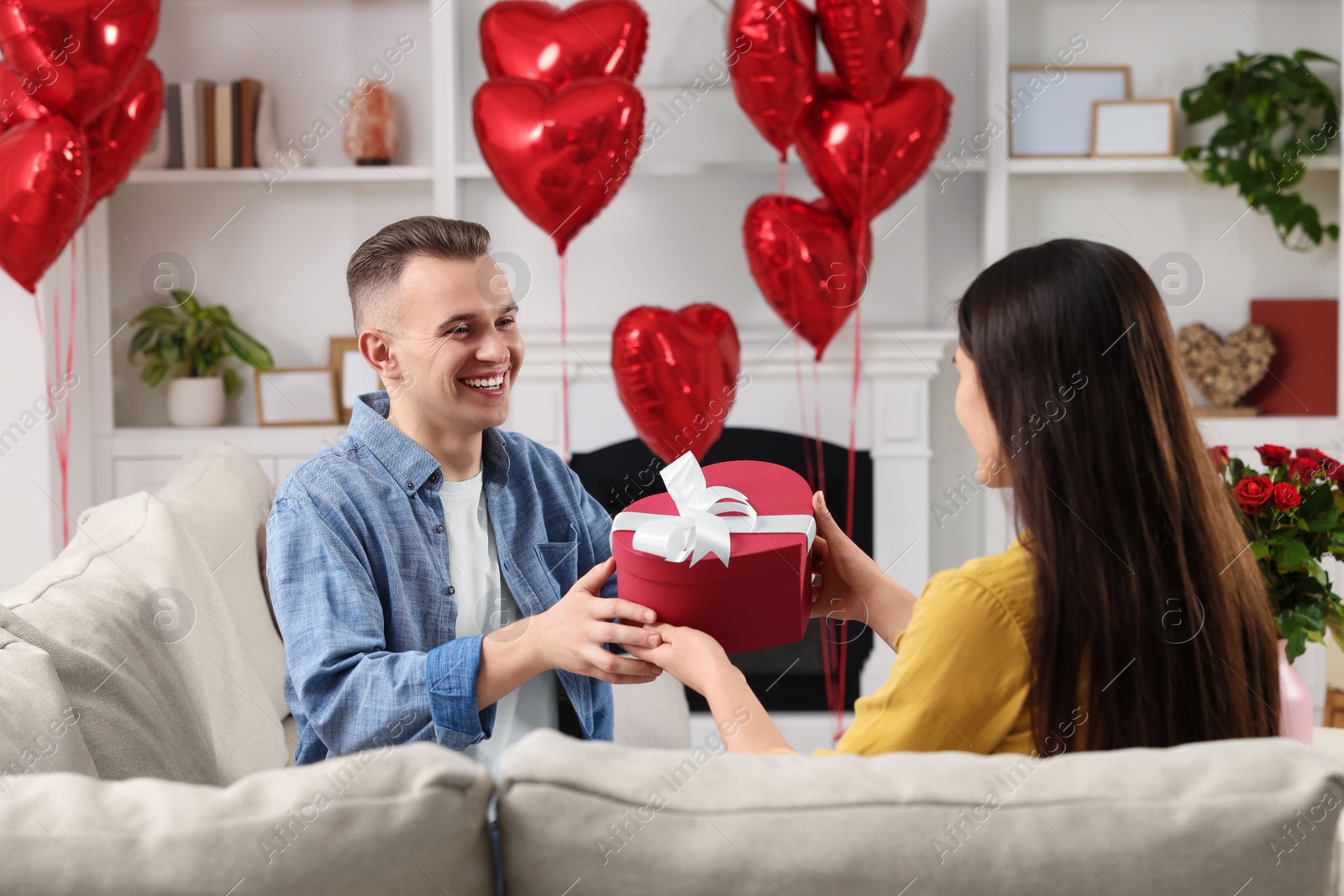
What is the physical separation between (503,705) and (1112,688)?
801 millimetres

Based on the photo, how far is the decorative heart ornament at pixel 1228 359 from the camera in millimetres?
3174

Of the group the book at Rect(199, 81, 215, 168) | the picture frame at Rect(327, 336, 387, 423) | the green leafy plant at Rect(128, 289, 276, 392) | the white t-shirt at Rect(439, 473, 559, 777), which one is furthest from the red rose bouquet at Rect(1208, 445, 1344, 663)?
the book at Rect(199, 81, 215, 168)

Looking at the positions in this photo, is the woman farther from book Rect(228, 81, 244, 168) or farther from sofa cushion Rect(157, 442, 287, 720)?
book Rect(228, 81, 244, 168)

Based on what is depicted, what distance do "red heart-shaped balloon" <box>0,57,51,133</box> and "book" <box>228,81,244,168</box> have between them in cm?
67

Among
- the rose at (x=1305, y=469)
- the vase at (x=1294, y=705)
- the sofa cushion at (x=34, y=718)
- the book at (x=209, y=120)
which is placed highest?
the book at (x=209, y=120)

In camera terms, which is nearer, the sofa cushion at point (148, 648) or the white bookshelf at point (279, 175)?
the sofa cushion at point (148, 648)

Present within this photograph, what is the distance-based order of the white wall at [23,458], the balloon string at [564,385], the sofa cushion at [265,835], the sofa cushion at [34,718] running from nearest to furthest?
the sofa cushion at [265,835] → the sofa cushion at [34,718] → the white wall at [23,458] → the balloon string at [564,385]

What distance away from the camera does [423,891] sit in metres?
0.74

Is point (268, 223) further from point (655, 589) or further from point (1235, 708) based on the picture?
point (1235, 708)

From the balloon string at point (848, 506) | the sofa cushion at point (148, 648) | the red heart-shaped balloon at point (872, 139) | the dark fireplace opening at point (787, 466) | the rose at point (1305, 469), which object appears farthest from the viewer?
the dark fireplace opening at point (787, 466)

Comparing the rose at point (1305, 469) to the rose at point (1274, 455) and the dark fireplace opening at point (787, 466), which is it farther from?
the dark fireplace opening at point (787, 466)

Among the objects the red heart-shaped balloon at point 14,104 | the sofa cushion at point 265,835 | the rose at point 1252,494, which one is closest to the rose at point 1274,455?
the rose at point 1252,494

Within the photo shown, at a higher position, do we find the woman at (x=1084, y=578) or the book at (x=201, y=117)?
the book at (x=201, y=117)

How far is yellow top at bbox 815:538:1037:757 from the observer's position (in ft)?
3.15
